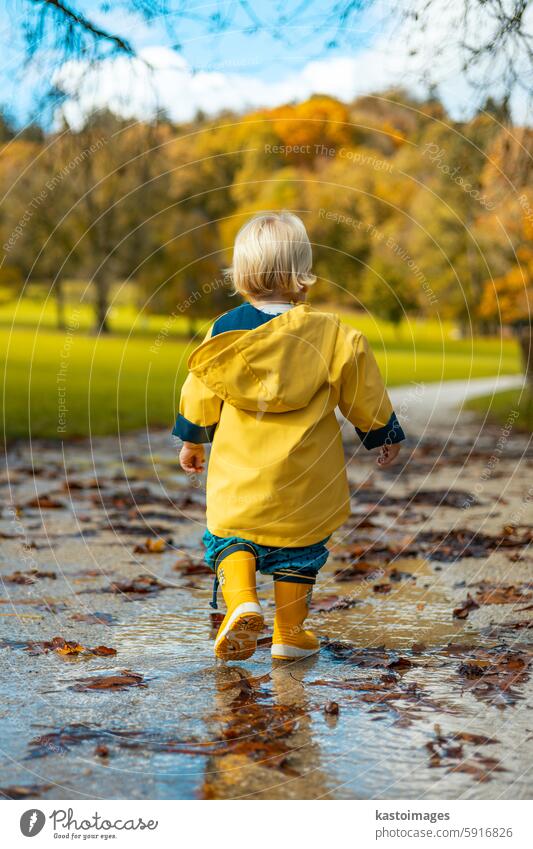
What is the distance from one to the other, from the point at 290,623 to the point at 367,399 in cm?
90

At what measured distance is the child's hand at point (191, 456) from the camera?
4226 millimetres

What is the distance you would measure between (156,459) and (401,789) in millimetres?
8340

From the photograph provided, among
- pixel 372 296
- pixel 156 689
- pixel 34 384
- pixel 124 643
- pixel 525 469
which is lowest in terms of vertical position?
pixel 156 689

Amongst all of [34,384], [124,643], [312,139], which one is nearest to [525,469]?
[124,643]

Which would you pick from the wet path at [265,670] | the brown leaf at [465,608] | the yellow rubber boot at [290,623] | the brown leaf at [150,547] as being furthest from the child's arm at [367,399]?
the brown leaf at [150,547]

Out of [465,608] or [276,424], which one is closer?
[276,424]

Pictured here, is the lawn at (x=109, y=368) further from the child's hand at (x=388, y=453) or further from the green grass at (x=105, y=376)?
the child's hand at (x=388, y=453)

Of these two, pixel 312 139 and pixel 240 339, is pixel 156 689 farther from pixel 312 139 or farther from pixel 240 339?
pixel 312 139

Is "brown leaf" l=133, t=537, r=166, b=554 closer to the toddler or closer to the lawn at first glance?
the lawn

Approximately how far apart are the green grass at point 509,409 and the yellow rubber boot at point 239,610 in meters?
10.9

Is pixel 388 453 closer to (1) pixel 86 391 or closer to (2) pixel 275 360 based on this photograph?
(2) pixel 275 360

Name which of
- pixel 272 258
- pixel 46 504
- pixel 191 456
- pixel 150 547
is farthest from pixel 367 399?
pixel 46 504

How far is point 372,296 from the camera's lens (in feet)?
120

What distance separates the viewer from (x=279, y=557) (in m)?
4.07
